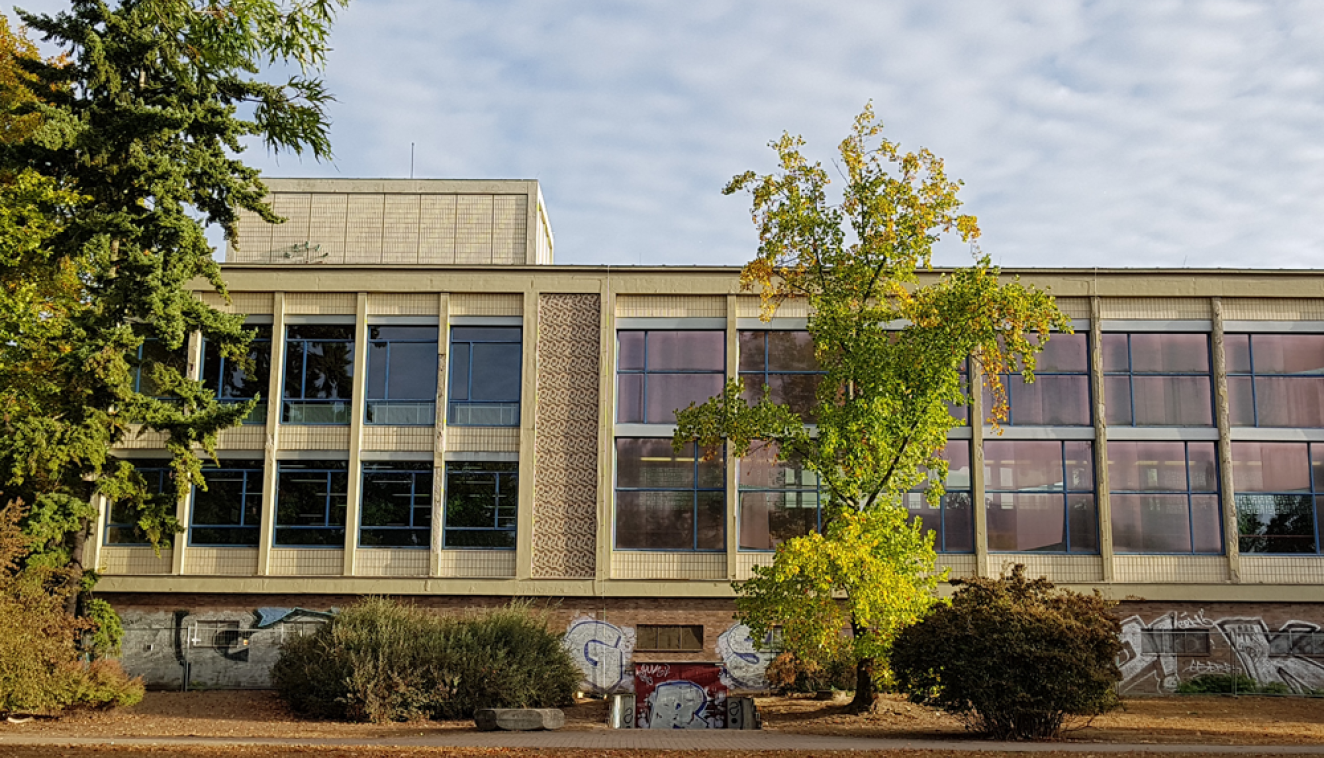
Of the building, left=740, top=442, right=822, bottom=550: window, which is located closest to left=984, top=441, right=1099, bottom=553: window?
the building

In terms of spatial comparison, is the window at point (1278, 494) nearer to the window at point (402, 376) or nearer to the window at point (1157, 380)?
the window at point (1157, 380)

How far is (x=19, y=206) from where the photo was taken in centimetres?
2159

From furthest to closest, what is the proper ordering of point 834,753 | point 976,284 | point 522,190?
point 522,190 < point 976,284 < point 834,753

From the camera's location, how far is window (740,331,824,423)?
2661 centimetres

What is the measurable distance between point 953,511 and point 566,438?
937cm

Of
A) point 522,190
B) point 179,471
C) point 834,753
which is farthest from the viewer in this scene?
point 522,190

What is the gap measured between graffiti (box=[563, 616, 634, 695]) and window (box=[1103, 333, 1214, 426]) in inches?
504

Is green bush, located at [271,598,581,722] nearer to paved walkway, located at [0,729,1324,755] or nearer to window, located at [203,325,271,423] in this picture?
paved walkway, located at [0,729,1324,755]

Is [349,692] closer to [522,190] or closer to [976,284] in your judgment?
[976,284]

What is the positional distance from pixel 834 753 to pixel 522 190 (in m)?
20.4

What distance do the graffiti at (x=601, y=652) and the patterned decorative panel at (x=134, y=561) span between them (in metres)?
9.75

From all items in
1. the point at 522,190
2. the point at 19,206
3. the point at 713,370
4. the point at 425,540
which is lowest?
the point at 425,540

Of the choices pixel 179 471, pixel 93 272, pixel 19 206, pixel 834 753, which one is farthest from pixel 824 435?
pixel 19 206

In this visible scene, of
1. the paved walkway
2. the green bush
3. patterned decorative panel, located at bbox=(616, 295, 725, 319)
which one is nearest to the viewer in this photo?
the paved walkway
